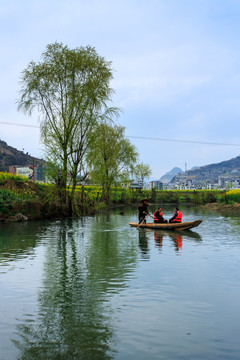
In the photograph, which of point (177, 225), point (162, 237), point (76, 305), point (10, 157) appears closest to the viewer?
point (76, 305)

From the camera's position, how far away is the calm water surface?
5398mm

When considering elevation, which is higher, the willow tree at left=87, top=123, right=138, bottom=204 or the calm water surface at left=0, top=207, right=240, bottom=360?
the willow tree at left=87, top=123, right=138, bottom=204

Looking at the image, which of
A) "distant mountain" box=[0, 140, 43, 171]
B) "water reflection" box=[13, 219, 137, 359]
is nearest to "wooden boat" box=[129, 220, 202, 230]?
"water reflection" box=[13, 219, 137, 359]

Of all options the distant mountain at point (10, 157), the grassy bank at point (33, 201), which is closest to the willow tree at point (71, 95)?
the grassy bank at point (33, 201)

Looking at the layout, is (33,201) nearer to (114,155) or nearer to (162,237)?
(162,237)

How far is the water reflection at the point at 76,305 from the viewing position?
5375 mm

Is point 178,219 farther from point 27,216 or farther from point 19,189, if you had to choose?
point 19,189

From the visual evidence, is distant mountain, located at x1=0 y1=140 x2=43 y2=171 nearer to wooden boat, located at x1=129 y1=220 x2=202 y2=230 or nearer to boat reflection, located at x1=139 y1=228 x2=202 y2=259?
wooden boat, located at x1=129 y1=220 x2=202 y2=230

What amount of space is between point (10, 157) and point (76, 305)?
158534 millimetres

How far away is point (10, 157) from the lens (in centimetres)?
15900

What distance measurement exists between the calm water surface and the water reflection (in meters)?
0.01

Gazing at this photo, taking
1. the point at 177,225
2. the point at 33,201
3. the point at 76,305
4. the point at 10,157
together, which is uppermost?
the point at 10,157

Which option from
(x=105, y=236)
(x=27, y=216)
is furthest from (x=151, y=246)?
(x=27, y=216)

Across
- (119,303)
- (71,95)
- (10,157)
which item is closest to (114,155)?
(71,95)
